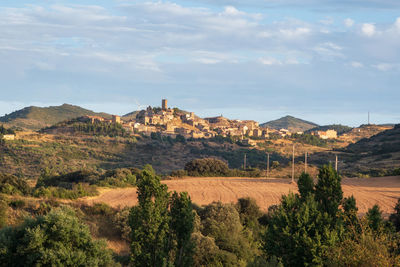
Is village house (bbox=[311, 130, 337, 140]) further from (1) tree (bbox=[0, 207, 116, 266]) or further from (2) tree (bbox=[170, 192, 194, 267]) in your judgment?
(1) tree (bbox=[0, 207, 116, 266])

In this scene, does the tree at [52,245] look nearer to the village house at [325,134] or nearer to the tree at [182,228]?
the tree at [182,228]

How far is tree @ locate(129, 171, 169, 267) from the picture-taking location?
19.6m

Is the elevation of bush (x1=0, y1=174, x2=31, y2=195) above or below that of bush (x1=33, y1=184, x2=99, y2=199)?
above

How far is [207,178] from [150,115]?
99076 millimetres

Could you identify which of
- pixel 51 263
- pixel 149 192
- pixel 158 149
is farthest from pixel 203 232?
pixel 158 149

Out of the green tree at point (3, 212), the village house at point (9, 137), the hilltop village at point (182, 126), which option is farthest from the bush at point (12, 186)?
the hilltop village at point (182, 126)

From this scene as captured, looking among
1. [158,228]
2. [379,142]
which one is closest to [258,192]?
[158,228]

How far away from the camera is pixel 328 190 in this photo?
22.1m

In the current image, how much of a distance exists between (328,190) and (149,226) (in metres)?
8.44

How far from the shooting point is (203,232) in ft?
85.0

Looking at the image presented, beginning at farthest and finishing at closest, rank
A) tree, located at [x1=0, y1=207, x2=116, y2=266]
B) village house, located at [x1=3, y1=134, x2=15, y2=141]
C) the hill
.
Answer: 1. village house, located at [x1=3, y1=134, x2=15, y2=141]
2. the hill
3. tree, located at [x1=0, y1=207, x2=116, y2=266]

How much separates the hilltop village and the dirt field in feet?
242

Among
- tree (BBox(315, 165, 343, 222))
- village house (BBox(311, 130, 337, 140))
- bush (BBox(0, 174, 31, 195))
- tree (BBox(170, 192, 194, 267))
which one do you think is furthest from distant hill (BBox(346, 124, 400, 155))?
tree (BBox(170, 192, 194, 267))

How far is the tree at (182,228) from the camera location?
66.3 ft
